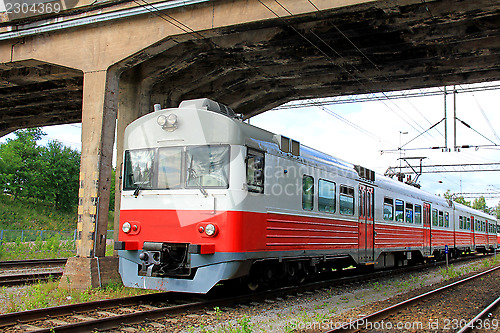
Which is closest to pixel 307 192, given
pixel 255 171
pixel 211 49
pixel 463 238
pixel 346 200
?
pixel 255 171

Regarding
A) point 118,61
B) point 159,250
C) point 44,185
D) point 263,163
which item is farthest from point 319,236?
point 44,185

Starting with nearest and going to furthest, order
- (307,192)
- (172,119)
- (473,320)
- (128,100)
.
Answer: (473,320)
(172,119)
(307,192)
(128,100)

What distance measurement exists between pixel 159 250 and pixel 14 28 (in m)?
7.81

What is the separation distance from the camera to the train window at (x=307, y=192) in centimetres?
1040

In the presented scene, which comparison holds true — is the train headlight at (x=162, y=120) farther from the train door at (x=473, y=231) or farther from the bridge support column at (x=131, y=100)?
the train door at (x=473, y=231)

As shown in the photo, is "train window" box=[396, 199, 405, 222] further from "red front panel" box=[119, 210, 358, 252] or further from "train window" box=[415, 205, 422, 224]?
"red front panel" box=[119, 210, 358, 252]

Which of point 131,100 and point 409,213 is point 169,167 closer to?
point 131,100

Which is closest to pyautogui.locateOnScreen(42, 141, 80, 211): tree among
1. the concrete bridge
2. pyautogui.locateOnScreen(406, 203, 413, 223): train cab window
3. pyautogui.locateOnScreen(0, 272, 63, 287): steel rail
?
the concrete bridge

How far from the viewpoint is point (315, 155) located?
11.1 m

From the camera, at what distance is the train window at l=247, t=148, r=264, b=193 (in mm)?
8652

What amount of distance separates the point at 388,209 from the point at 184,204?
8671 mm

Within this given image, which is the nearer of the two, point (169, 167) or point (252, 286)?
point (169, 167)

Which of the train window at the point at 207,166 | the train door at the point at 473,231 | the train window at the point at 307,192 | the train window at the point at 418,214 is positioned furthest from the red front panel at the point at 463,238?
the train window at the point at 207,166

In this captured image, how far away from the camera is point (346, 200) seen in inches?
490
